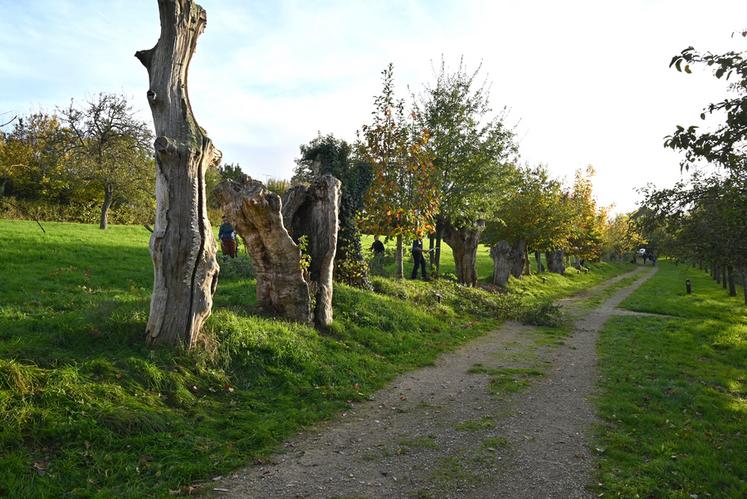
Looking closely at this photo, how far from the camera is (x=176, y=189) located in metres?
8.51

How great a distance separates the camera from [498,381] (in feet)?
33.8

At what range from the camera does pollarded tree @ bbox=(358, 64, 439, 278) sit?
18.2 m

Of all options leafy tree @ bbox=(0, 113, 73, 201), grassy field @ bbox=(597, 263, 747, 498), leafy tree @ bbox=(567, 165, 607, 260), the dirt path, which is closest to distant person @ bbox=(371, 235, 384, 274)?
grassy field @ bbox=(597, 263, 747, 498)

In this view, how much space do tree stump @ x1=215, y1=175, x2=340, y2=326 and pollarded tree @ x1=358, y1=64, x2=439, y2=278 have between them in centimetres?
539

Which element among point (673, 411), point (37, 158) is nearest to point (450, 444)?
point (673, 411)

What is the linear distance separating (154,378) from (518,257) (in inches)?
1092

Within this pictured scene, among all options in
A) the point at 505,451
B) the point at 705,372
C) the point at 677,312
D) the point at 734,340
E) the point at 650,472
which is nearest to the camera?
the point at 650,472

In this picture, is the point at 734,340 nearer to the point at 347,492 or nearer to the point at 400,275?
the point at 400,275

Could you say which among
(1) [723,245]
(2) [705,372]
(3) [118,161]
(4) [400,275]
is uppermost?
(3) [118,161]

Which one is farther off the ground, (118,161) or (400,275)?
(118,161)

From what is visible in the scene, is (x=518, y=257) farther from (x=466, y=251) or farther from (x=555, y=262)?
(x=555, y=262)

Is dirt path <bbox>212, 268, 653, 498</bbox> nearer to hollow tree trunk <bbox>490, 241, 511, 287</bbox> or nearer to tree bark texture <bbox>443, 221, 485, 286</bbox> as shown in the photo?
tree bark texture <bbox>443, 221, 485, 286</bbox>

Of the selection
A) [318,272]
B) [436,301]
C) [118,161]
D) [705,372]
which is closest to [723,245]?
[705,372]

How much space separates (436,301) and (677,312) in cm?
1306
